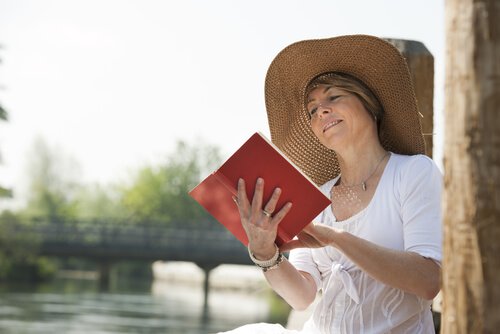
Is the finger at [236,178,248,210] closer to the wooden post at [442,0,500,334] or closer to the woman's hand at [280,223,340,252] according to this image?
the woman's hand at [280,223,340,252]

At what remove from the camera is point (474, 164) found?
132 centimetres

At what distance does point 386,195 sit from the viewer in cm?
211

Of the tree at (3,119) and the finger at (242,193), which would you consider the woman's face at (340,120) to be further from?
the tree at (3,119)

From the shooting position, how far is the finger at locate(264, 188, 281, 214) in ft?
6.32

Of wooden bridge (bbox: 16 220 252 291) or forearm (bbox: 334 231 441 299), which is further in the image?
wooden bridge (bbox: 16 220 252 291)

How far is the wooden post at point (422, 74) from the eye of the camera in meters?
3.32

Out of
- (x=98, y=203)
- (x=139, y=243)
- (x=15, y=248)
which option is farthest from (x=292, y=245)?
(x=98, y=203)

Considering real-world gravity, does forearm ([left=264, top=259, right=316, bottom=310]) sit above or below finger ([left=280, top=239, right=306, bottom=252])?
below

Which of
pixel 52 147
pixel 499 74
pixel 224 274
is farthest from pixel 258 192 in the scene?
pixel 52 147

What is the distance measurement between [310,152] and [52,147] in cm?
5729

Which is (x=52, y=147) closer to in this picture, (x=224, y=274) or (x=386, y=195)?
(x=224, y=274)

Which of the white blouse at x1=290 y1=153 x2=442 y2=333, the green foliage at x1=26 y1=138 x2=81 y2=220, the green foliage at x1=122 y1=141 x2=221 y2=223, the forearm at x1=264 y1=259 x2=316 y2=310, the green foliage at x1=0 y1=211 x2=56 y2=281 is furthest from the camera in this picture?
the green foliage at x1=26 y1=138 x2=81 y2=220

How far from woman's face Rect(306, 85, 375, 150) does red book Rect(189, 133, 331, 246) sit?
0.34 m

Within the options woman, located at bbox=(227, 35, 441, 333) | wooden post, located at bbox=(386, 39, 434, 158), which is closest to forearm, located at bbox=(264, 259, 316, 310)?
woman, located at bbox=(227, 35, 441, 333)
